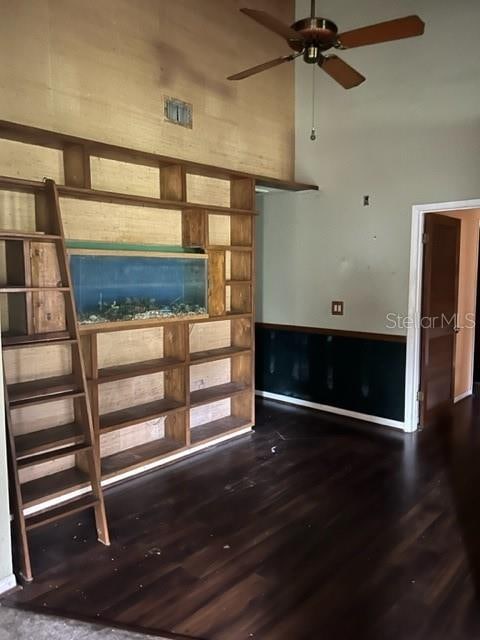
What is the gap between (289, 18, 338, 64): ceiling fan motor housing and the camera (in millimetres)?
2598

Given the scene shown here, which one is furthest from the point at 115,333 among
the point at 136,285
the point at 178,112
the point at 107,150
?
the point at 178,112

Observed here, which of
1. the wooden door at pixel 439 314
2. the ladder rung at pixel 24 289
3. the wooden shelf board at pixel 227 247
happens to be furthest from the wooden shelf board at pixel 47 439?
Result: the wooden door at pixel 439 314

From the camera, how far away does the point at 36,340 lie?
8.88 ft

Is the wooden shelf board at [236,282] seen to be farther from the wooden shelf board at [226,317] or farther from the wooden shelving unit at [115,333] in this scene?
the wooden shelf board at [226,317]

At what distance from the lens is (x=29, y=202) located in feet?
9.85

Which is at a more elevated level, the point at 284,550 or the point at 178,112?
the point at 178,112

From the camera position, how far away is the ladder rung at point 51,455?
2.54m

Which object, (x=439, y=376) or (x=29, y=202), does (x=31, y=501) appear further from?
(x=439, y=376)

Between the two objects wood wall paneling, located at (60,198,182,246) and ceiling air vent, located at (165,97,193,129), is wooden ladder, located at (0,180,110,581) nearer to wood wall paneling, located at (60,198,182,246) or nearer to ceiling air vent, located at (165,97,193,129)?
wood wall paneling, located at (60,198,182,246)

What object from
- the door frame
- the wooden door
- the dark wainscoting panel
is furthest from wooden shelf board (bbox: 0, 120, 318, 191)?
the dark wainscoting panel

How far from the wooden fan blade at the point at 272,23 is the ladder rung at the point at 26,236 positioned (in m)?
1.57

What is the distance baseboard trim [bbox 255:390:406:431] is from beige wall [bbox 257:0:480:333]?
85 cm

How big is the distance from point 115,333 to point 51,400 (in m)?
0.98

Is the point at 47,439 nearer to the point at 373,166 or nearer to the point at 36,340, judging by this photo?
the point at 36,340
